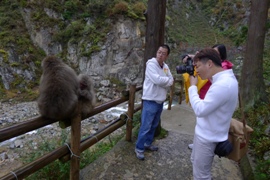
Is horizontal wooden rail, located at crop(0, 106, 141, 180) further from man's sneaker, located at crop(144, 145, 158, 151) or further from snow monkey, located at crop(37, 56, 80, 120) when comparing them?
man's sneaker, located at crop(144, 145, 158, 151)

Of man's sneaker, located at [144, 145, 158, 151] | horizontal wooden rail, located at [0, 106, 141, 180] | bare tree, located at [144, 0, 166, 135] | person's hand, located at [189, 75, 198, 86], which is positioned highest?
bare tree, located at [144, 0, 166, 135]

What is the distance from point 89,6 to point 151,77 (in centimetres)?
1765

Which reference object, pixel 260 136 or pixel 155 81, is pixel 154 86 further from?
pixel 260 136

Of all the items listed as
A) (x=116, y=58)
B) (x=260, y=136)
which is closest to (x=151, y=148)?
(x=260, y=136)

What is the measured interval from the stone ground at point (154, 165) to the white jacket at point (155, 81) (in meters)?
1.08

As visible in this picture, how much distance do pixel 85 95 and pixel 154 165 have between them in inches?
69.1

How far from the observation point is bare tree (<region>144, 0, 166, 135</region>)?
387 cm

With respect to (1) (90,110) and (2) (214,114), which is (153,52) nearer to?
(1) (90,110)

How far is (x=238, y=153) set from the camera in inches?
92.1

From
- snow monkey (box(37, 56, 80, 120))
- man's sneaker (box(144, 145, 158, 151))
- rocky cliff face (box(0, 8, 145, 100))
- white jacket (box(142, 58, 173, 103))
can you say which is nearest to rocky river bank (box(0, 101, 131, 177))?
man's sneaker (box(144, 145, 158, 151))

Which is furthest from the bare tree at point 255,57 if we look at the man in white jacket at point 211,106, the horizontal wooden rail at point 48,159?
the man in white jacket at point 211,106

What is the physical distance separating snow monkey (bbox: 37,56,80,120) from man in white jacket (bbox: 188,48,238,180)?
1.29 m

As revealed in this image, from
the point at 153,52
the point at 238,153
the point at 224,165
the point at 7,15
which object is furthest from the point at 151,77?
the point at 7,15

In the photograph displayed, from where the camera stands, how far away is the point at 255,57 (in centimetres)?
636
